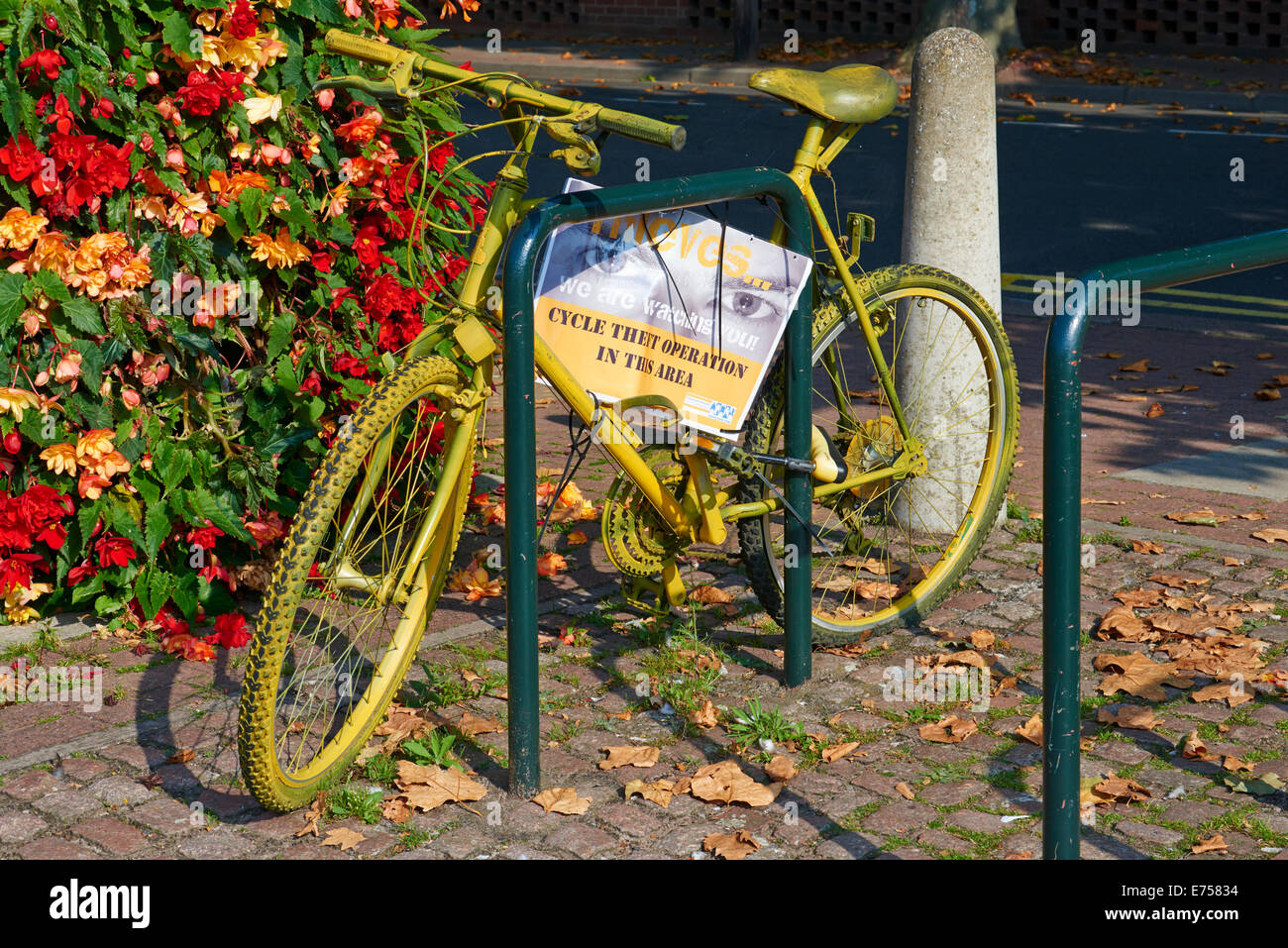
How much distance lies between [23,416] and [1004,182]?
8.83m

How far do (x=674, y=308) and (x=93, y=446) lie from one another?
159 cm

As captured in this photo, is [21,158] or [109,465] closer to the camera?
[21,158]

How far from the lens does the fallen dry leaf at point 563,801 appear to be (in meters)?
3.40

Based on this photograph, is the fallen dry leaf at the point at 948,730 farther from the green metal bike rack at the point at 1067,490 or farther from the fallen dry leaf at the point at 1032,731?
the green metal bike rack at the point at 1067,490

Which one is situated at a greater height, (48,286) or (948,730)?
(48,286)

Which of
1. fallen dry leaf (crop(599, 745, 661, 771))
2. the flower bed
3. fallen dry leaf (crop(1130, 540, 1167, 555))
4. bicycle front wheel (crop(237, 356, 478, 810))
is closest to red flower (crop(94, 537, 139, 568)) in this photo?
the flower bed

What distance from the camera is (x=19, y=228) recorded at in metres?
3.94

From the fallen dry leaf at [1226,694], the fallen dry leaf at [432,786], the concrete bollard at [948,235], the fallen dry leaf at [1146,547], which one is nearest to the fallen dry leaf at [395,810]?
the fallen dry leaf at [432,786]

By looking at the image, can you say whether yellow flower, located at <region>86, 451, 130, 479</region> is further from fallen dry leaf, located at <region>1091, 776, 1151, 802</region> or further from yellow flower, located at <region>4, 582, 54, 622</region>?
fallen dry leaf, located at <region>1091, 776, 1151, 802</region>

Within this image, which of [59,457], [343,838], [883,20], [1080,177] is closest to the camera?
[343,838]

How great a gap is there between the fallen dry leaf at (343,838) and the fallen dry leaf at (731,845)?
0.73 metres

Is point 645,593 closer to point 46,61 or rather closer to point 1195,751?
point 1195,751

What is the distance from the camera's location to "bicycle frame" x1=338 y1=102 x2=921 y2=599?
11.2ft

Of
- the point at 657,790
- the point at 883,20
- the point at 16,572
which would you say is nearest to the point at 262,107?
the point at 16,572
